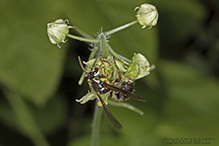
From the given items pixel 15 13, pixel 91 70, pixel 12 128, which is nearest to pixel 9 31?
pixel 15 13

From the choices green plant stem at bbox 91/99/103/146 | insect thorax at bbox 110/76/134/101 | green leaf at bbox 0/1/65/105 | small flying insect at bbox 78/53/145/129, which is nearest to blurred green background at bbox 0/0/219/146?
green leaf at bbox 0/1/65/105

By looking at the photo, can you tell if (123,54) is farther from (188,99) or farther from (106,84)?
(188,99)

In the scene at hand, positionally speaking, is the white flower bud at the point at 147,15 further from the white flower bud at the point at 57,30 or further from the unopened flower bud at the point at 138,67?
the white flower bud at the point at 57,30

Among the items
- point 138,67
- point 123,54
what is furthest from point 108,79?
point 123,54

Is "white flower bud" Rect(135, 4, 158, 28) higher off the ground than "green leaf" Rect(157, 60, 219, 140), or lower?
higher

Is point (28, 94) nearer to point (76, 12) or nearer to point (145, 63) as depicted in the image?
point (76, 12)

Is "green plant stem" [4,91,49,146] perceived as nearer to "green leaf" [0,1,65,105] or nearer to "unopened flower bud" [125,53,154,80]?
"green leaf" [0,1,65,105]
